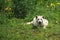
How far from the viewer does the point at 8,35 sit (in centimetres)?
771

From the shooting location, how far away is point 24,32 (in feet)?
26.5

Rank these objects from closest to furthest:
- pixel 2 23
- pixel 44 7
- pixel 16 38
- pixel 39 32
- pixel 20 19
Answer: pixel 16 38 < pixel 39 32 < pixel 2 23 < pixel 20 19 < pixel 44 7

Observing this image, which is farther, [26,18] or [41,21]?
[26,18]

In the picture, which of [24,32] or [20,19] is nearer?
[24,32]

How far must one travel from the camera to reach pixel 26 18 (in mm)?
9328

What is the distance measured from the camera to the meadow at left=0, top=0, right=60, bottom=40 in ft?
25.5

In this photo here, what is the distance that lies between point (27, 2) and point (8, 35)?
2192 mm

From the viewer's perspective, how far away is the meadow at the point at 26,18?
307 inches

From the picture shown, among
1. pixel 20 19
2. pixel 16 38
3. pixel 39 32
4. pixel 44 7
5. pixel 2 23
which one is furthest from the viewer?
Result: pixel 44 7

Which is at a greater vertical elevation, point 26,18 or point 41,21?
point 41,21

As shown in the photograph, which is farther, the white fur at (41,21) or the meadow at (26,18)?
the white fur at (41,21)

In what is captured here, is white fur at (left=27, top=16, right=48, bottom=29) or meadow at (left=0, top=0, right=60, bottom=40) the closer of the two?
meadow at (left=0, top=0, right=60, bottom=40)

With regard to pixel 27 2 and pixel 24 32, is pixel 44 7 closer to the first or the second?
pixel 27 2

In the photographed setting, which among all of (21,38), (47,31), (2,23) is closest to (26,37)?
(21,38)
